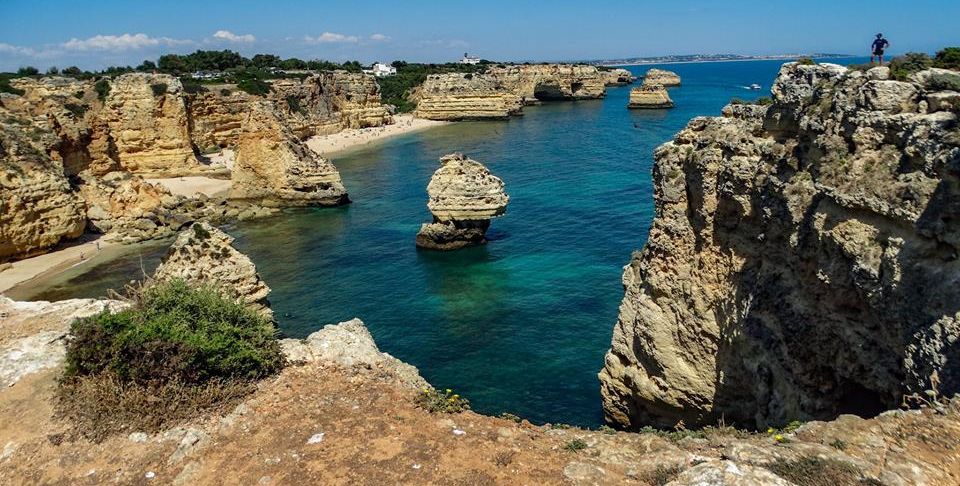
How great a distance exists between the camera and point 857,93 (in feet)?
36.4

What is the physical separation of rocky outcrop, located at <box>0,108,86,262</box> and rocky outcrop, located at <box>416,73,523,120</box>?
7670 cm

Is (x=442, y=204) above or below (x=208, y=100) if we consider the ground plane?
below

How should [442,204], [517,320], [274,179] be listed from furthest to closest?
1. [274,179]
2. [442,204]
3. [517,320]

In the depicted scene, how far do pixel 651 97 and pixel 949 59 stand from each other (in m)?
113

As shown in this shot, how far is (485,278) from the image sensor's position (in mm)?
33219

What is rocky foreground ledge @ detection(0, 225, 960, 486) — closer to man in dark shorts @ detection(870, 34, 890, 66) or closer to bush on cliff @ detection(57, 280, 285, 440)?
bush on cliff @ detection(57, 280, 285, 440)

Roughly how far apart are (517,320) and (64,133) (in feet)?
126

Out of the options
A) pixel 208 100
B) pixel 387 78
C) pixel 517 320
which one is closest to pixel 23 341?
pixel 517 320

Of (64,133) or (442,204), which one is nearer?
(442,204)

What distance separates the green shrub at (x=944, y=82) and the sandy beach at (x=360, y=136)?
70.3 m

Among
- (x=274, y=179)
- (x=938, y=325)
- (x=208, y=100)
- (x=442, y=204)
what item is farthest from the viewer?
(x=208, y=100)

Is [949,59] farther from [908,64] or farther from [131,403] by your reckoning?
[131,403]

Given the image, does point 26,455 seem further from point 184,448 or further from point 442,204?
point 442,204

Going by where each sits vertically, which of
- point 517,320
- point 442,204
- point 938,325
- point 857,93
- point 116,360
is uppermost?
point 857,93
